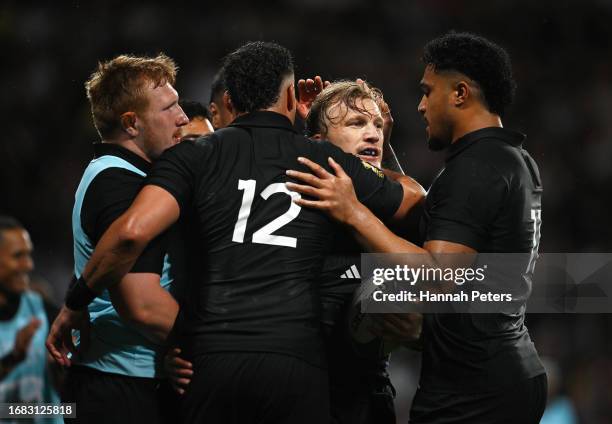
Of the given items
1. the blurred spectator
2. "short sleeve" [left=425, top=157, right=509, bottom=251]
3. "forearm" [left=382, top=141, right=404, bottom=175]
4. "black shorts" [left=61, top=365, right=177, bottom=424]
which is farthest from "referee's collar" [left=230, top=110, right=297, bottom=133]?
the blurred spectator

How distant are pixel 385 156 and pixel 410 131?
5.17 metres

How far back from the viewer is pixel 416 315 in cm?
365

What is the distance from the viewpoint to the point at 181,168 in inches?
137

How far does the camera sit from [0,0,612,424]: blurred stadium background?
30.7ft

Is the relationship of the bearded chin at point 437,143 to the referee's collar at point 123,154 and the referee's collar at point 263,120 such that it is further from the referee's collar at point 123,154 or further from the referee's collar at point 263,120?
the referee's collar at point 123,154

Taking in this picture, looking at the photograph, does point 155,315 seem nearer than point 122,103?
Yes

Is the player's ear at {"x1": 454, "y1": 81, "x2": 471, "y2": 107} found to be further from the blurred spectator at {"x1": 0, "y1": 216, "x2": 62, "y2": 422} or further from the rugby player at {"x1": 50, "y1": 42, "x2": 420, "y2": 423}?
the blurred spectator at {"x1": 0, "y1": 216, "x2": 62, "y2": 422}

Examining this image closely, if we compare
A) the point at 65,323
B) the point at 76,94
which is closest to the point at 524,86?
the point at 76,94

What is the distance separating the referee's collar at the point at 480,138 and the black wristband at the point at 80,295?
4.85 feet

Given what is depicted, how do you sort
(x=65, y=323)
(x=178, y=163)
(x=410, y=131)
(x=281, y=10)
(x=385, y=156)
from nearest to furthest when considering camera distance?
(x=178, y=163) → (x=65, y=323) → (x=385, y=156) → (x=410, y=131) → (x=281, y=10)

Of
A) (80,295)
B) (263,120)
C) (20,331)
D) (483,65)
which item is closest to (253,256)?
(263,120)

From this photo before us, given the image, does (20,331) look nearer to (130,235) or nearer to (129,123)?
(129,123)

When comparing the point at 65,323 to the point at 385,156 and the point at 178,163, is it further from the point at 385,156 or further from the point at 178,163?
the point at 385,156

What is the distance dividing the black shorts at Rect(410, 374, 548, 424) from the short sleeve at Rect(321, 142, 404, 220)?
0.75 m
